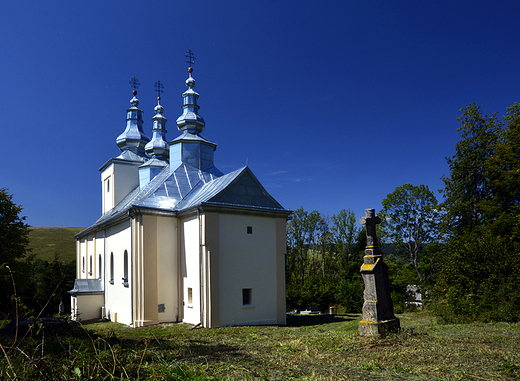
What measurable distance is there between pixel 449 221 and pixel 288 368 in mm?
25306

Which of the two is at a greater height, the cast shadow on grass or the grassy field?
the grassy field

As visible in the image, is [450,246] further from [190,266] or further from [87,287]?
[87,287]

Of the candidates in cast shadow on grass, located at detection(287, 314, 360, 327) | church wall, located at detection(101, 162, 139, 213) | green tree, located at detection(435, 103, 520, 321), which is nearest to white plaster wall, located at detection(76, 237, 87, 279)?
church wall, located at detection(101, 162, 139, 213)

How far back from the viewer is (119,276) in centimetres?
1998

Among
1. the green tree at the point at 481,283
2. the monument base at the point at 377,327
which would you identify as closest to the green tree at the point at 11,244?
the monument base at the point at 377,327

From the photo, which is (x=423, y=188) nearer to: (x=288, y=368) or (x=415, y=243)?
(x=415, y=243)

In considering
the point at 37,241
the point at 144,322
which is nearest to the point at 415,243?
the point at 144,322

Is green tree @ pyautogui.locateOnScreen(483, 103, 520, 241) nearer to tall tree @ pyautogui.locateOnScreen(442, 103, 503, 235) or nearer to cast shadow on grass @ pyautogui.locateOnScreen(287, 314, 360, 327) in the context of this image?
tall tree @ pyautogui.locateOnScreen(442, 103, 503, 235)

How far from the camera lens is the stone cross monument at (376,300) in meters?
9.20

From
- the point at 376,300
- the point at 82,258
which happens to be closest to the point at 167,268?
the point at 376,300

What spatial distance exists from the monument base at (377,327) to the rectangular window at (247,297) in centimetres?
853

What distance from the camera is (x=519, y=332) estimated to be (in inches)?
353

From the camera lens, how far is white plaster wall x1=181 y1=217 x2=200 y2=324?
54.7ft

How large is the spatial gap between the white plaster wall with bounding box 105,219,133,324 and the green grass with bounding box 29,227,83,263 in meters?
50.1
